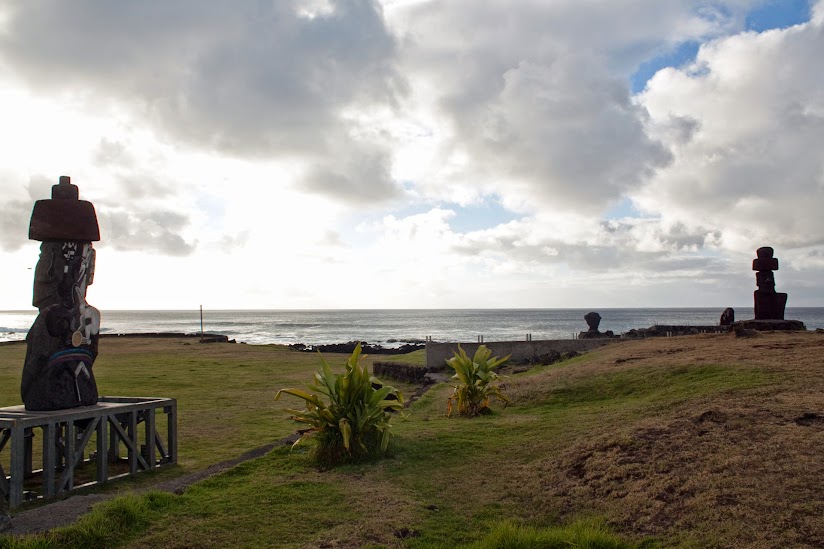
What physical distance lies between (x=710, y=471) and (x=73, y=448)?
8.16 metres

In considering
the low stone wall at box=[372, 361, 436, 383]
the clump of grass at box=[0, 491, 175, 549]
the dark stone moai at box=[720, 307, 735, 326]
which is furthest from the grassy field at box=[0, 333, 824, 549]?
the dark stone moai at box=[720, 307, 735, 326]

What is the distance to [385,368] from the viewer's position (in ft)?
80.7

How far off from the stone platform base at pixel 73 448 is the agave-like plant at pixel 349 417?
2.52 meters

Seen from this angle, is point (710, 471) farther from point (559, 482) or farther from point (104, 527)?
point (104, 527)

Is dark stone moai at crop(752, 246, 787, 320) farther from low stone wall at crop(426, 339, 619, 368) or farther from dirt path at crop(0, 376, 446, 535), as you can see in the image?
dirt path at crop(0, 376, 446, 535)

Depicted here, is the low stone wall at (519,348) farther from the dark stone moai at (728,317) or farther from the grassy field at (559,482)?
the grassy field at (559,482)

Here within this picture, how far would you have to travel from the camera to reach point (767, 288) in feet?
75.7

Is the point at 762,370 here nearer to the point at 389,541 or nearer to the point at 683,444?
the point at 683,444

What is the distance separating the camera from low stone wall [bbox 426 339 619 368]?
24.0 meters

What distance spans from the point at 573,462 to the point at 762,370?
17.6 ft

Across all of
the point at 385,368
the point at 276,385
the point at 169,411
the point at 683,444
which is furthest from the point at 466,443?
the point at 385,368

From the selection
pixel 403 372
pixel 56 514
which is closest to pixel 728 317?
pixel 403 372

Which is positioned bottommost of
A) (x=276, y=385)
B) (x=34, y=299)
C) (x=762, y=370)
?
(x=276, y=385)

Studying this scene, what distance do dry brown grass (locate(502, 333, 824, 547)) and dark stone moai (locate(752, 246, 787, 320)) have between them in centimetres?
1515
